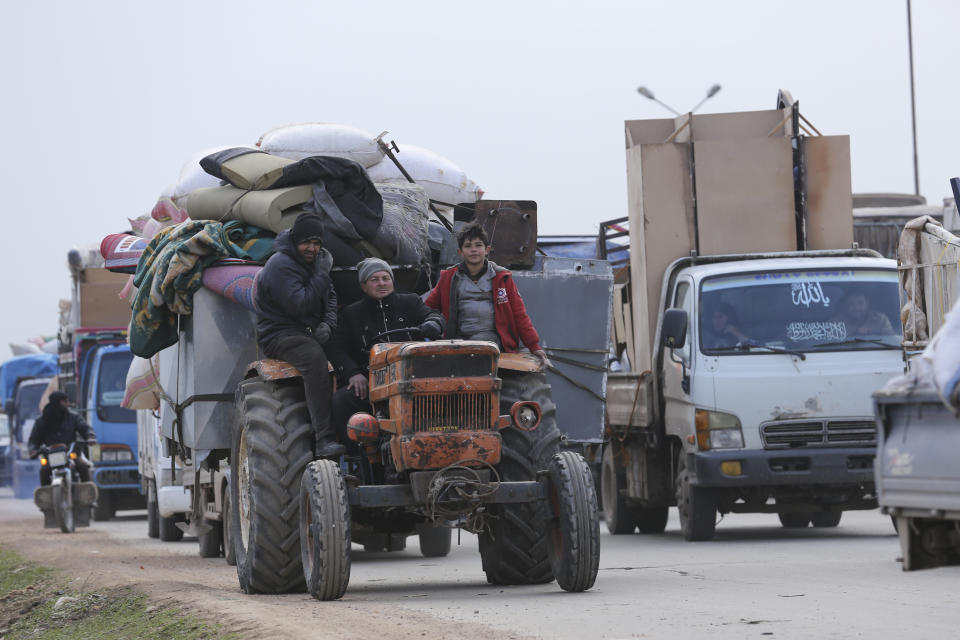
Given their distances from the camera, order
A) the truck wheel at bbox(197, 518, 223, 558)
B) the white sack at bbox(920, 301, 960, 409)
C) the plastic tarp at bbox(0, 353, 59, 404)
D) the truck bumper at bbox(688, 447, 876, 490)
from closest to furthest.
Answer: the white sack at bbox(920, 301, 960, 409), the truck bumper at bbox(688, 447, 876, 490), the truck wheel at bbox(197, 518, 223, 558), the plastic tarp at bbox(0, 353, 59, 404)

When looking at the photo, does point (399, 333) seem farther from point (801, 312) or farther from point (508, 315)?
point (801, 312)

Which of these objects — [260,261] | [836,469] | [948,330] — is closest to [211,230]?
[260,261]

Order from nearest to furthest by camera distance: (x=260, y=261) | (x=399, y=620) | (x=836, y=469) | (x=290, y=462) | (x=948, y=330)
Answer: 1. (x=948, y=330)
2. (x=399, y=620)
3. (x=290, y=462)
4. (x=260, y=261)
5. (x=836, y=469)

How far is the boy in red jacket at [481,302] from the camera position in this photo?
11852mm

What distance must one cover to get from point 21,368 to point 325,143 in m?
33.8

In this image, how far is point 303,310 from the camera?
444 inches

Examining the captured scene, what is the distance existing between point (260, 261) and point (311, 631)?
15.7 ft

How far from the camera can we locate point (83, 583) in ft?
45.0

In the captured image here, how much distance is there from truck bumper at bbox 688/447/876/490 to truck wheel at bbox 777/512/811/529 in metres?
3.15

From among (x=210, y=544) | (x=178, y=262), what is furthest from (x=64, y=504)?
(x=178, y=262)

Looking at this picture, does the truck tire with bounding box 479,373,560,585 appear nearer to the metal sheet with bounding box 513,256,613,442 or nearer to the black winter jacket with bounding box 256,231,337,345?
the black winter jacket with bounding box 256,231,337,345

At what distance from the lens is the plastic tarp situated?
1836 inches

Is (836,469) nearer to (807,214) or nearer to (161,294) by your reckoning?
(807,214)

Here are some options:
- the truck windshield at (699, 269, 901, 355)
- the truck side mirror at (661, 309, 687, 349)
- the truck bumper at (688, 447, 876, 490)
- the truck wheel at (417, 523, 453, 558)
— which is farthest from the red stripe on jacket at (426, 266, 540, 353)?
the truck windshield at (699, 269, 901, 355)
